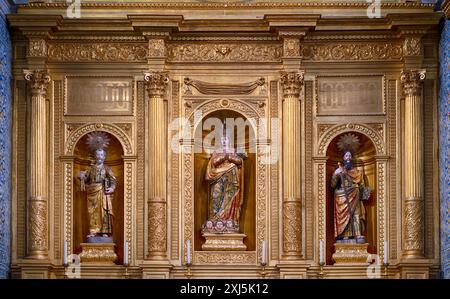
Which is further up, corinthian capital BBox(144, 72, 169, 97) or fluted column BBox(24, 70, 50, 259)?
corinthian capital BBox(144, 72, 169, 97)

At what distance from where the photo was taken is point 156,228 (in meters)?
30.4

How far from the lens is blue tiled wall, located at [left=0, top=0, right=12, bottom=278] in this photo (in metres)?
29.9

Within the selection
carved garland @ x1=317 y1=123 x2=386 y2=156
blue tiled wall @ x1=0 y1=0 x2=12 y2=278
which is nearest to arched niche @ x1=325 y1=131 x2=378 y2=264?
carved garland @ x1=317 y1=123 x2=386 y2=156

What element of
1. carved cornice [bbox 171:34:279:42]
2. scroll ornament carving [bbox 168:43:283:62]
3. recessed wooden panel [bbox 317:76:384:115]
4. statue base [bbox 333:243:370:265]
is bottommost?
statue base [bbox 333:243:370:265]

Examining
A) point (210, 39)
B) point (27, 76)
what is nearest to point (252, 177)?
point (210, 39)

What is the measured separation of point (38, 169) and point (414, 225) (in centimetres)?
690

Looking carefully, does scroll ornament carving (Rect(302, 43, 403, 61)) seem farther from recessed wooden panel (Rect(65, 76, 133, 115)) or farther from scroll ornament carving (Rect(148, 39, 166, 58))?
recessed wooden panel (Rect(65, 76, 133, 115))

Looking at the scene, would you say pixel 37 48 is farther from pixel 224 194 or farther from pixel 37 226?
pixel 224 194

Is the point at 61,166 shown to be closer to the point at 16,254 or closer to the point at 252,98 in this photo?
the point at 16,254

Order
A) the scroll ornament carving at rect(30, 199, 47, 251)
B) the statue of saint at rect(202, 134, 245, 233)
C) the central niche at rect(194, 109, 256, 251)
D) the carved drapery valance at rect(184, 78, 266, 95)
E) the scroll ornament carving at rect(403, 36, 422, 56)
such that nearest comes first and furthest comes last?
the scroll ornament carving at rect(30, 199, 47, 251), the scroll ornament carving at rect(403, 36, 422, 56), the statue of saint at rect(202, 134, 245, 233), the central niche at rect(194, 109, 256, 251), the carved drapery valance at rect(184, 78, 266, 95)

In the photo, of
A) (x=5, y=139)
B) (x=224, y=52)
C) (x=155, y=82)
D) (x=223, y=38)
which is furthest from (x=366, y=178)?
(x=5, y=139)

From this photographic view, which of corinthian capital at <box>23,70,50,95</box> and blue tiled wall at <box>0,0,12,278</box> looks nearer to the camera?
blue tiled wall at <box>0,0,12,278</box>

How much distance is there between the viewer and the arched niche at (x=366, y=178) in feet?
101

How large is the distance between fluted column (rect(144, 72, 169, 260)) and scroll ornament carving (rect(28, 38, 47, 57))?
1.94 m
